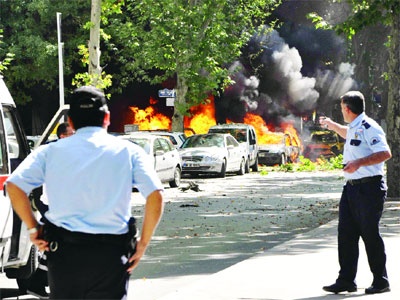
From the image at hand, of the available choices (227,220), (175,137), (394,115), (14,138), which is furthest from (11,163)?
(175,137)

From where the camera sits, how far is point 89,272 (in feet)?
16.0

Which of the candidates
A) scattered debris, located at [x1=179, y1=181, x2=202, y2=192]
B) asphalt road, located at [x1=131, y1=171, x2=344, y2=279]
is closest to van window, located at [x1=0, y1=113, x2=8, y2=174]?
asphalt road, located at [x1=131, y1=171, x2=344, y2=279]

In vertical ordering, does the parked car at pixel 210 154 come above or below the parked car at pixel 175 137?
below

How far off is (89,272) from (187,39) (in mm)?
35752

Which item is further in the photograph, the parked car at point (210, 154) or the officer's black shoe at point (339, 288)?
the parked car at point (210, 154)

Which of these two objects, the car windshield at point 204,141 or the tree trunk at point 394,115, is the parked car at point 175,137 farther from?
the tree trunk at point 394,115

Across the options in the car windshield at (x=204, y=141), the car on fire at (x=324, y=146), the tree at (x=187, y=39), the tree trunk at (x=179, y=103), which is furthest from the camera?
the car on fire at (x=324, y=146)

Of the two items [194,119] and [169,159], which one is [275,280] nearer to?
[169,159]

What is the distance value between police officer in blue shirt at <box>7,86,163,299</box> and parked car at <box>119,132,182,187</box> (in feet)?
69.8

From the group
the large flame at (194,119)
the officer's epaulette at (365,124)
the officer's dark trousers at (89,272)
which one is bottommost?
the large flame at (194,119)

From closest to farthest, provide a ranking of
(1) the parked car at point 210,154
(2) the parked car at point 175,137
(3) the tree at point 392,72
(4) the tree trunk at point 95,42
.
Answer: (3) the tree at point 392,72
(4) the tree trunk at point 95,42
(1) the parked car at point 210,154
(2) the parked car at point 175,137

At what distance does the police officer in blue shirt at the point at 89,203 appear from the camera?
16.1ft

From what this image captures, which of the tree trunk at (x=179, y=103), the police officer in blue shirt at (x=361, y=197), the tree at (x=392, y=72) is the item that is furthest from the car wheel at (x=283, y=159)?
the police officer in blue shirt at (x=361, y=197)

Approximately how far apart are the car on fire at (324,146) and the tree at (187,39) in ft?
20.1
